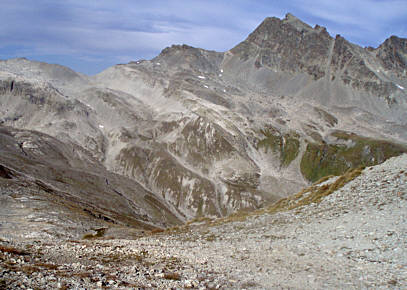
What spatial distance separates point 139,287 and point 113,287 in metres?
1.16

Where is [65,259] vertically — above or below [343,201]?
below

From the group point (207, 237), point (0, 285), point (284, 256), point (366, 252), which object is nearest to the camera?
point (0, 285)

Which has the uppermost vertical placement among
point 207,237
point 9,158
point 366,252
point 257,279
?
point 366,252

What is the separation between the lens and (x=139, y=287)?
1522 cm

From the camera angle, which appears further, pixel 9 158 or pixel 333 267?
pixel 9 158

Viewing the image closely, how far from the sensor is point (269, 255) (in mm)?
21516

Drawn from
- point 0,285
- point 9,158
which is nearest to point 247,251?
point 0,285

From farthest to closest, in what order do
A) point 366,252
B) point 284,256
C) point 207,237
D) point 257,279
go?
point 207,237
point 284,256
point 366,252
point 257,279

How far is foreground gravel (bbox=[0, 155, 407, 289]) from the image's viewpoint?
52.6ft

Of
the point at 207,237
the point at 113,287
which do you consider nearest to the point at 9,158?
the point at 207,237

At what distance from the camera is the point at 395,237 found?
2086 centimetres

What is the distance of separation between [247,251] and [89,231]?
117 feet

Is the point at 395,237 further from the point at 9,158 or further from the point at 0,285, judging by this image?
the point at 9,158

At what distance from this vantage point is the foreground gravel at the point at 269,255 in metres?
16.0
